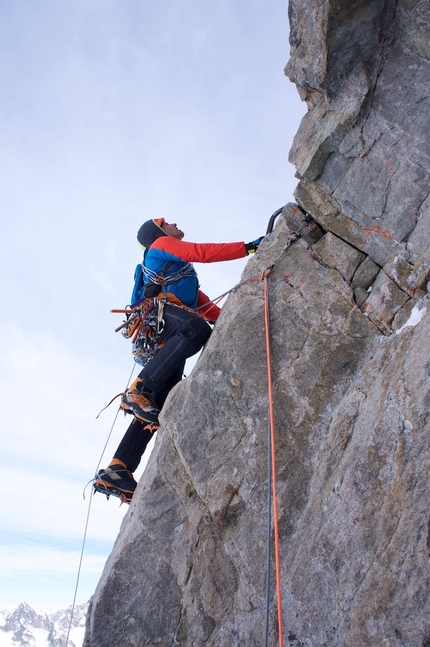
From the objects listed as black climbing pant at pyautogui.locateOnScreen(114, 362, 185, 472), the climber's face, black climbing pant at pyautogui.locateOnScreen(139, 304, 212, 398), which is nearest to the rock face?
black climbing pant at pyautogui.locateOnScreen(139, 304, 212, 398)

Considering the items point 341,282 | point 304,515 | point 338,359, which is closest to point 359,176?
point 341,282

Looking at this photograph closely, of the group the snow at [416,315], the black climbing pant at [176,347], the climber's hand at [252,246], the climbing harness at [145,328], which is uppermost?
the climber's hand at [252,246]

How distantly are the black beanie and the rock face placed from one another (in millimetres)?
2035

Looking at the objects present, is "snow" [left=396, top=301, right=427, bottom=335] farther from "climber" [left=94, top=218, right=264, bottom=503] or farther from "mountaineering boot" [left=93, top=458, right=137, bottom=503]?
"mountaineering boot" [left=93, top=458, right=137, bottom=503]

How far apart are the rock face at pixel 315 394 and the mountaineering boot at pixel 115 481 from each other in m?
0.86

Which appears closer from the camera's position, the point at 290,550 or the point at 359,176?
the point at 290,550

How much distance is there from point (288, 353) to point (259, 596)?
2.38m

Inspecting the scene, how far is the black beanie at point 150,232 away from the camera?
7.32 m

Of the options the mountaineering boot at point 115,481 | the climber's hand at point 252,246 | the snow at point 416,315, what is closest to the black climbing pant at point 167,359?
the mountaineering boot at point 115,481

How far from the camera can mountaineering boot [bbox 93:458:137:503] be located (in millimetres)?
6379

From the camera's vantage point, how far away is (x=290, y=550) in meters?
4.18

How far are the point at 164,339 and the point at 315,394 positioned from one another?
105 inches

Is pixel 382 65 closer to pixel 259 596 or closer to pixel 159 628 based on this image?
pixel 259 596

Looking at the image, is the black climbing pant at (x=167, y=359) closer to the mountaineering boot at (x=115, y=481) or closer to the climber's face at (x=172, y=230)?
the mountaineering boot at (x=115, y=481)
